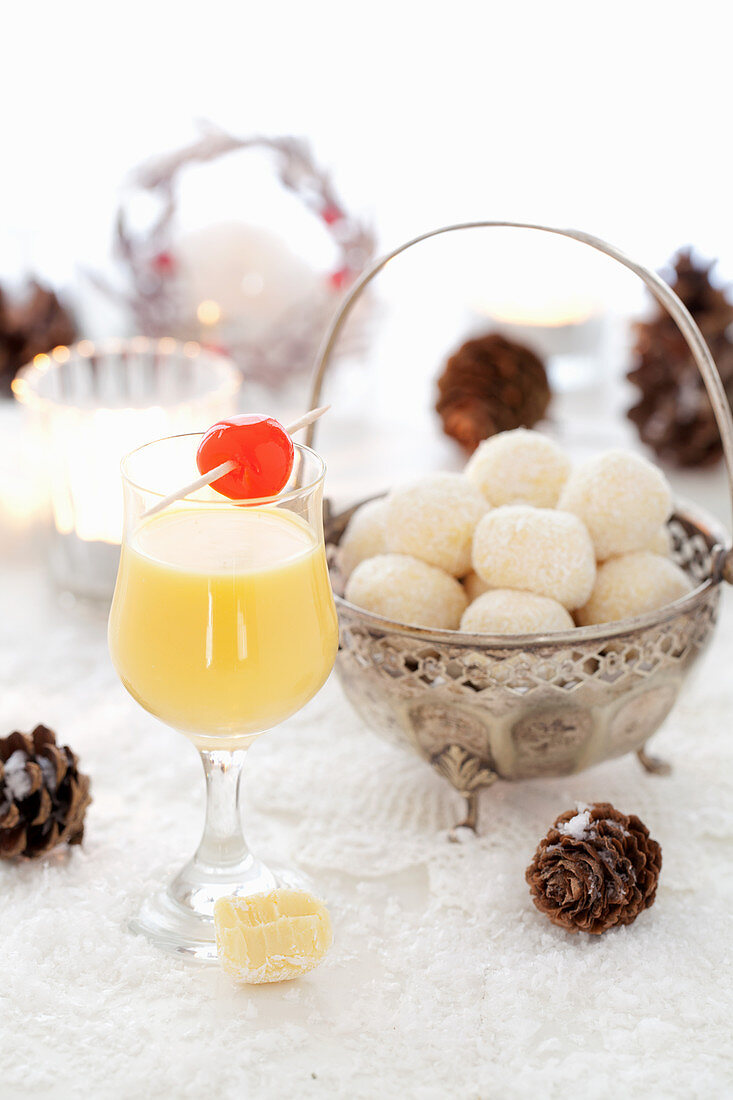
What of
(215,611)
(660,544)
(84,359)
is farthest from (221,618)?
(84,359)

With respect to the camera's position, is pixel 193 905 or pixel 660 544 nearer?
pixel 193 905

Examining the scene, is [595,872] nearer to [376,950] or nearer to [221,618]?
[376,950]

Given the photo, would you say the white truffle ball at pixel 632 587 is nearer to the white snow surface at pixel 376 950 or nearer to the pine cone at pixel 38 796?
the white snow surface at pixel 376 950

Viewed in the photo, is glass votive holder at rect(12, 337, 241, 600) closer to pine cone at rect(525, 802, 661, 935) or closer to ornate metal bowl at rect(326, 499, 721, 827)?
ornate metal bowl at rect(326, 499, 721, 827)

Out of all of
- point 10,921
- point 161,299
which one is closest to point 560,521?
point 10,921

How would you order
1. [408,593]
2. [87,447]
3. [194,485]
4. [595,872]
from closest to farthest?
[194,485] < [595,872] < [408,593] < [87,447]

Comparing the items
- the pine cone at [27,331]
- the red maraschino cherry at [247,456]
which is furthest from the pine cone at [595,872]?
the pine cone at [27,331]

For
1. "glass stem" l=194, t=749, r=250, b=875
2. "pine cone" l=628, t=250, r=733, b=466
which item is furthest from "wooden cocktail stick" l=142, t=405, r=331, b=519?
"pine cone" l=628, t=250, r=733, b=466

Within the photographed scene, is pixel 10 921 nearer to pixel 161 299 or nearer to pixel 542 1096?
pixel 542 1096
